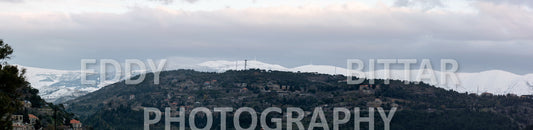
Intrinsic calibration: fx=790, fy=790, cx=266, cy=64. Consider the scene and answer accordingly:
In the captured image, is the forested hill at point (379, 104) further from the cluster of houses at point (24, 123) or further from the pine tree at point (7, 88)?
the pine tree at point (7, 88)

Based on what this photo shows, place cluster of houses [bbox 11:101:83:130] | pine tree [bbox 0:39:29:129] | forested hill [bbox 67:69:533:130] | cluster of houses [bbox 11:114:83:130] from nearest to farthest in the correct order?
1. pine tree [bbox 0:39:29:129]
2. cluster of houses [bbox 11:114:83:130]
3. cluster of houses [bbox 11:101:83:130]
4. forested hill [bbox 67:69:533:130]

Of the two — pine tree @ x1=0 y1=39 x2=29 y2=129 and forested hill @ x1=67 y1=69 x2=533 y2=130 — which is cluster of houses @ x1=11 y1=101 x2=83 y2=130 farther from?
forested hill @ x1=67 y1=69 x2=533 y2=130

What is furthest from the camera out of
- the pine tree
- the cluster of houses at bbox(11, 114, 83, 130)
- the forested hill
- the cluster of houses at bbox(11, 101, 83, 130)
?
the forested hill

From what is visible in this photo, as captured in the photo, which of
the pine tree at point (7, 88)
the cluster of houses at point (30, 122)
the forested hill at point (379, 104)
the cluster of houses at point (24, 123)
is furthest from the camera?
the forested hill at point (379, 104)

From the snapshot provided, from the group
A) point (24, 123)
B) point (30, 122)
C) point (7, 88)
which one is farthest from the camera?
point (30, 122)

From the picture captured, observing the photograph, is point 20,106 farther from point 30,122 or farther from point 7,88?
point 30,122

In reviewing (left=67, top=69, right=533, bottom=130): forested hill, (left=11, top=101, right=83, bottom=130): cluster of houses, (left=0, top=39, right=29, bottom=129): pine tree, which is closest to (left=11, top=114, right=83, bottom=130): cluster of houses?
(left=11, top=101, right=83, bottom=130): cluster of houses

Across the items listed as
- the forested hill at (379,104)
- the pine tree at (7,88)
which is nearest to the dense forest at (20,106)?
the pine tree at (7,88)

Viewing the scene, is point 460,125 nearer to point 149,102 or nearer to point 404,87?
point 404,87

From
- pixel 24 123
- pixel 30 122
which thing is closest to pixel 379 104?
pixel 30 122

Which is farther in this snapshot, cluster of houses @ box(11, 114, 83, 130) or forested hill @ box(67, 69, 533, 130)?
forested hill @ box(67, 69, 533, 130)

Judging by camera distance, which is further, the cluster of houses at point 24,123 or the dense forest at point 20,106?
the cluster of houses at point 24,123

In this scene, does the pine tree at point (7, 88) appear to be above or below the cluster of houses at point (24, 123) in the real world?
above
